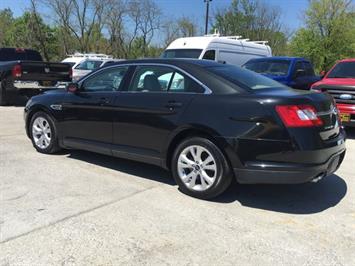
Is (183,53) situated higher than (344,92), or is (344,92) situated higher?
→ (183,53)

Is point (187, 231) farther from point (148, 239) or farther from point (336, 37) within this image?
point (336, 37)

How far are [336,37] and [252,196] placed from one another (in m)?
32.8

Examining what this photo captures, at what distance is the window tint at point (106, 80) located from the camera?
18.9ft

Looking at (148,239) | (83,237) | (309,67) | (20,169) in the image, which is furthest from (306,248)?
(309,67)

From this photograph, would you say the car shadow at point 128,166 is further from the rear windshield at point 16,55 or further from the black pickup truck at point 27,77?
the rear windshield at point 16,55

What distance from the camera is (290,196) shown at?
507 cm

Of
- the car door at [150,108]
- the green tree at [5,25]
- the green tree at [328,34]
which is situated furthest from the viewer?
the green tree at [5,25]

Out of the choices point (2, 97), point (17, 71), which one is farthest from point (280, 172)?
point (2, 97)

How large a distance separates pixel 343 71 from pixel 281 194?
5.87 m

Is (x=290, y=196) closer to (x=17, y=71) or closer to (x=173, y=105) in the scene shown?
(x=173, y=105)

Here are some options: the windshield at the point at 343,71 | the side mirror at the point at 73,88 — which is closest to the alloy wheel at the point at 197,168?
the side mirror at the point at 73,88

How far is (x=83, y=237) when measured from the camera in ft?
12.5

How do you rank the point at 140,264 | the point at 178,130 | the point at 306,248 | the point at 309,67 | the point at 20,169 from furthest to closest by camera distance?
the point at 309,67, the point at 20,169, the point at 178,130, the point at 306,248, the point at 140,264

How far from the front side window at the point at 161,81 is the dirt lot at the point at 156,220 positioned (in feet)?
3.83
